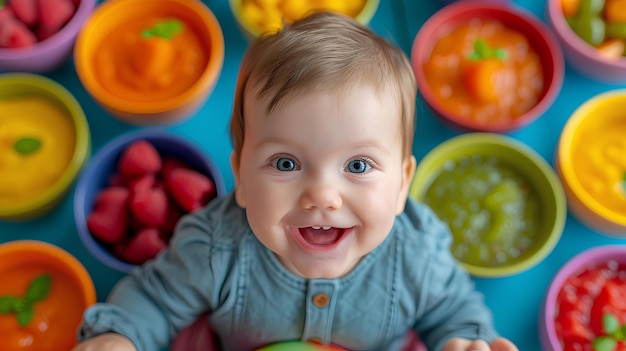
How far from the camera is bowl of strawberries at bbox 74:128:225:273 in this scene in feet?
3.41

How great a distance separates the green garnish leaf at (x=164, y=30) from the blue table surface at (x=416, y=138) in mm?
101

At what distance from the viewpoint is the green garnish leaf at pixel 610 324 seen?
993 mm

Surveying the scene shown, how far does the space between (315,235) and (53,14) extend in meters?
0.76

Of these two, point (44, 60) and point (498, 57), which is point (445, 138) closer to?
point (498, 57)

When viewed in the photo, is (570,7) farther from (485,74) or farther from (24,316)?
(24,316)

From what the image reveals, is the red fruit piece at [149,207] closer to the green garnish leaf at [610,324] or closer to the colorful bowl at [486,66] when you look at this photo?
the colorful bowl at [486,66]

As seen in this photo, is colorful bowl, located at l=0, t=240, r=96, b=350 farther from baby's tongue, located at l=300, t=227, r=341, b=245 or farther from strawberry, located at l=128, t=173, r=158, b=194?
baby's tongue, located at l=300, t=227, r=341, b=245

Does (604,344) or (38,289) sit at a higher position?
(604,344)

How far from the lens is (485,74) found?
1.18 metres

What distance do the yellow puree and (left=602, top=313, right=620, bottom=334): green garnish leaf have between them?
0.89 m

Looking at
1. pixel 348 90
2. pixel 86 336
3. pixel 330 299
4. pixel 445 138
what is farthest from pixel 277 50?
pixel 445 138

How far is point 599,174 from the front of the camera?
1.13 meters

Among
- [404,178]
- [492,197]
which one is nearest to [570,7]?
[492,197]

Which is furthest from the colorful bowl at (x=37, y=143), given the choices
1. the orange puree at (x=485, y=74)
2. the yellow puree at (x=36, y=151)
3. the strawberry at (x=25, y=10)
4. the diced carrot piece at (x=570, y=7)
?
the diced carrot piece at (x=570, y=7)
